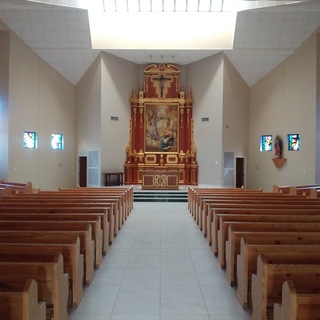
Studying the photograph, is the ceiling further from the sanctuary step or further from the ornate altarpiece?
the sanctuary step

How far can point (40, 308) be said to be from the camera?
2.39 metres

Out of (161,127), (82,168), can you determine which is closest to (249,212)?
(161,127)

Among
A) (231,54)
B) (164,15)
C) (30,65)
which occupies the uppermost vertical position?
(164,15)

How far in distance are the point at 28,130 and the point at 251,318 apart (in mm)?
11749

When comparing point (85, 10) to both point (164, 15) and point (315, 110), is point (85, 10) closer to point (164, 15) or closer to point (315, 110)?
point (164, 15)

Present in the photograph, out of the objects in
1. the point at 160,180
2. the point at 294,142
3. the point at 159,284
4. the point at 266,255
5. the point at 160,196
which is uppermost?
the point at 294,142

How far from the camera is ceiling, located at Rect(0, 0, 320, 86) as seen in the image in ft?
40.2

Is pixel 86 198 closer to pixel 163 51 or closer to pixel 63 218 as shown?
pixel 63 218

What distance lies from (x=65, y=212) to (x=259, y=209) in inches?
116

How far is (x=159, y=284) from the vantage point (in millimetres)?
4051

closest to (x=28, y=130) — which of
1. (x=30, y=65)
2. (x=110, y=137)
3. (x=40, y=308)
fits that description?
(x=30, y=65)

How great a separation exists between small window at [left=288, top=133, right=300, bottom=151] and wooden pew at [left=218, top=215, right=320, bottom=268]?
30.8ft

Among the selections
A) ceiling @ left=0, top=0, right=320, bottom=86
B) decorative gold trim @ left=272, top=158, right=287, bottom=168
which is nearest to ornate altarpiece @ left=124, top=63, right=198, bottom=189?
ceiling @ left=0, top=0, right=320, bottom=86

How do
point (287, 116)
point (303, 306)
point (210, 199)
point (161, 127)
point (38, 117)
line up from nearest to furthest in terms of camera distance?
point (303, 306) < point (210, 199) < point (38, 117) < point (287, 116) < point (161, 127)
